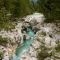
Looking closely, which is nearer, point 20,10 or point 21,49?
point 21,49

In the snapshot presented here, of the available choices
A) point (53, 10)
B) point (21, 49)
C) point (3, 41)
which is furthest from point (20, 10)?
point (3, 41)

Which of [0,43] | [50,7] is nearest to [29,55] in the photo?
[0,43]

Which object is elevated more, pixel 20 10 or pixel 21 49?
pixel 21 49

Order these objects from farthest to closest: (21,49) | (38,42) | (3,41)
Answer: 1. (21,49)
2. (38,42)
3. (3,41)

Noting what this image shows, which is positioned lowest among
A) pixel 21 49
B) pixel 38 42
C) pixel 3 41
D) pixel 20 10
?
pixel 20 10

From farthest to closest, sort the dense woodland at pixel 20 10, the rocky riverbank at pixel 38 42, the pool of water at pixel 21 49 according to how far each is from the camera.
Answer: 1. the dense woodland at pixel 20 10
2. the pool of water at pixel 21 49
3. the rocky riverbank at pixel 38 42

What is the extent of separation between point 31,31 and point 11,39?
6.20 meters

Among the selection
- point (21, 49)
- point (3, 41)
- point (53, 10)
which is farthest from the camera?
point (53, 10)

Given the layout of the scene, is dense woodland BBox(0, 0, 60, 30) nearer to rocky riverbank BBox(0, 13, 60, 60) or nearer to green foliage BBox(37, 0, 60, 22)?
green foliage BBox(37, 0, 60, 22)

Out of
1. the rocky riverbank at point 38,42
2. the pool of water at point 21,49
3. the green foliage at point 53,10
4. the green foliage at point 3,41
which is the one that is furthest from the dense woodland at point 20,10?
the green foliage at point 3,41

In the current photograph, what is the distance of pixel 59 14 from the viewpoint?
23.0 metres

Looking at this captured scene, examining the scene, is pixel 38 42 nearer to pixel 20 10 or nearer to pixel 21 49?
pixel 21 49

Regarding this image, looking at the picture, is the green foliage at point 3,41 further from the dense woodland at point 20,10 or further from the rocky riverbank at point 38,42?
the dense woodland at point 20,10

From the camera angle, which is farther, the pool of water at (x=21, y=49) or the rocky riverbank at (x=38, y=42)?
→ the pool of water at (x=21, y=49)
